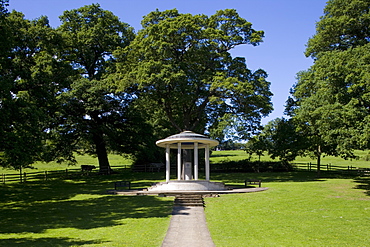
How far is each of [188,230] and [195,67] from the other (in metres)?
24.9

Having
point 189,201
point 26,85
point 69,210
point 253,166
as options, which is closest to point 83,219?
point 69,210

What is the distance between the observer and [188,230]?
12438 mm

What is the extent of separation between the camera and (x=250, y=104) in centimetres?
3272

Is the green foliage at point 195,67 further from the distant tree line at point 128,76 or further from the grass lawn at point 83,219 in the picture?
the grass lawn at point 83,219

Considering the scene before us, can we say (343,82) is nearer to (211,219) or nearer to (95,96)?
(211,219)

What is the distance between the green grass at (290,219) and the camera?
1093cm

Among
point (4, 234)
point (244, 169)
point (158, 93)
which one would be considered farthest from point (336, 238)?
point (244, 169)

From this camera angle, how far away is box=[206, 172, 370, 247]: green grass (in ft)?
35.9

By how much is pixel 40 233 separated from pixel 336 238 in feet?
34.9

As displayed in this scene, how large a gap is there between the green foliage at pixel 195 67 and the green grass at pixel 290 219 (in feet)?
40.8

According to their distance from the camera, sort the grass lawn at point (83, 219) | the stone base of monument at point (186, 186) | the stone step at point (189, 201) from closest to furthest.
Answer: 1. the grass lawn at point (83, 219)
2. the stone step at point (189, 201)
3. the stone base of monument at point (186, 186)

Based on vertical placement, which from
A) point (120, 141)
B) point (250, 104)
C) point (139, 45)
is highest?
point (139, 45)

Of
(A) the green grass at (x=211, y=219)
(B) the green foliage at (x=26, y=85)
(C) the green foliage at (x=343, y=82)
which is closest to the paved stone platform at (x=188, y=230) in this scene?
(A) the green grass at (x=211, y=219)

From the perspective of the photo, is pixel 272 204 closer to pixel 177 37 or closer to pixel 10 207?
pixel 10 207
